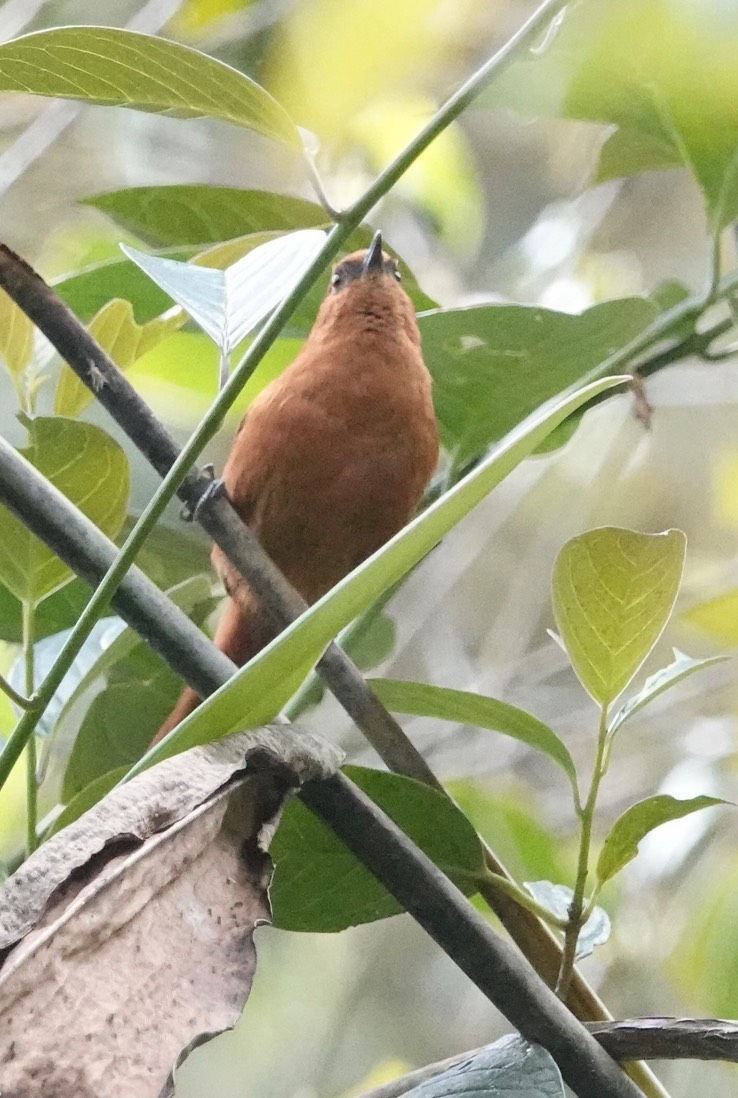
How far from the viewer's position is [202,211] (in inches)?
38.2

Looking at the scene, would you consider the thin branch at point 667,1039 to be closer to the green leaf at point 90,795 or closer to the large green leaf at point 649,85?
the green leaf at point 90,795

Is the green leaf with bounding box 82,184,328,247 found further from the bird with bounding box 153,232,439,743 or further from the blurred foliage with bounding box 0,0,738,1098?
the bird with bounding box 153,232,439,743

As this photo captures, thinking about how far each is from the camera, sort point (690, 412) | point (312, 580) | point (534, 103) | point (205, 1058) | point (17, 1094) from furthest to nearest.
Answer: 1. point (690, 412)
2. point (205, 1058)
3. point (312, 580)
4. point (534, 103)
5. point (17, 1094)

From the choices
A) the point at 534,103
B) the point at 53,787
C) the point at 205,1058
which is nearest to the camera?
the point at 534,103

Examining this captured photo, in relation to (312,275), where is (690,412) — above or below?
below

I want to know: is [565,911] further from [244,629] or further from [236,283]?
[244,629]

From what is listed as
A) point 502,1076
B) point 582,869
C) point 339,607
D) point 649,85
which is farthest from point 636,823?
point 649,85

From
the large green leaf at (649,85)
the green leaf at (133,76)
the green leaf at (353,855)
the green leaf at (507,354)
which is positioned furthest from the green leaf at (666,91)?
the green leaf at (353,855)

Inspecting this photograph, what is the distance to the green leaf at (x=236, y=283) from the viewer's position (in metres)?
0.54

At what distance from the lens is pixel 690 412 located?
332 centimetres

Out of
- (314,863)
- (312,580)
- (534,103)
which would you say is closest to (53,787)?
(312,580)

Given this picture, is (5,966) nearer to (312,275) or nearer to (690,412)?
(312,275)

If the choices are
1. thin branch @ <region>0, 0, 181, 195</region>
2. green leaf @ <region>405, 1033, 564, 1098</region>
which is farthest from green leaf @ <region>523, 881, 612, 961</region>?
thin branch @ <region>0, 0, 181, 195</region>

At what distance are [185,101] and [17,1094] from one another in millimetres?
447
